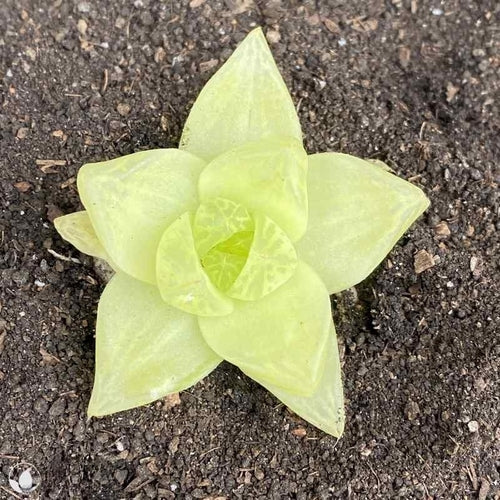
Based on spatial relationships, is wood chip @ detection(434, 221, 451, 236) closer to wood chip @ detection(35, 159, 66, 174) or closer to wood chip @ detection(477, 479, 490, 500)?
wood chip @ detection(477, 479, 490, 500)

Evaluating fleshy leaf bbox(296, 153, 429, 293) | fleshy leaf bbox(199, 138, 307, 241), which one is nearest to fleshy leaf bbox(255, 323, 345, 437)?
fleshy leaf bbox(296, 153, 429, 293)

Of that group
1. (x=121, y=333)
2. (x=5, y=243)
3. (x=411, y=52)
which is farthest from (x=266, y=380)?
(x=411, y=52)

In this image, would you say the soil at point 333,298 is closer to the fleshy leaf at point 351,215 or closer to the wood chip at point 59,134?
the wood chip at point 59,134

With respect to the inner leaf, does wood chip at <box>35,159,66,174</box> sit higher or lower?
higher

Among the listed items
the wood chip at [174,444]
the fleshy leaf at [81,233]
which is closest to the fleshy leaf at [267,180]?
the fleshy leaf at [81,233]

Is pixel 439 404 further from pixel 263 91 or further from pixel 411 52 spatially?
pixel 411 52

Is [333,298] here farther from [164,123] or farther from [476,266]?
[164,123]

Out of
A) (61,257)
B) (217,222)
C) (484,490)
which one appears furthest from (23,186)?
(484,490)

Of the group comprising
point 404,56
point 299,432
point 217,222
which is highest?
point 217,222

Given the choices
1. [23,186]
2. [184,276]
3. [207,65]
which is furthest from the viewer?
[207,65]
